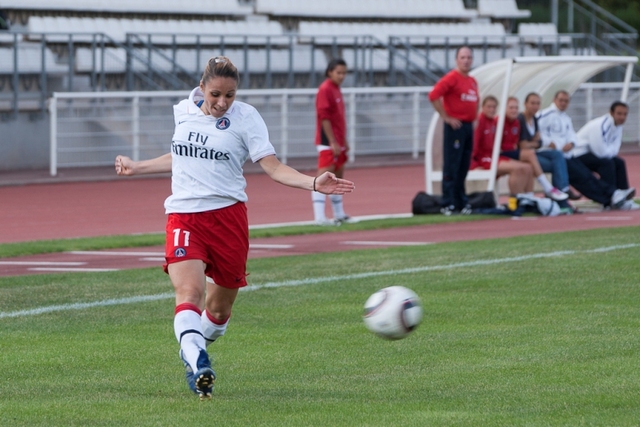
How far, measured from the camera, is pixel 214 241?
21.2 ft

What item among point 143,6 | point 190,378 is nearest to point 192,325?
point 190,378

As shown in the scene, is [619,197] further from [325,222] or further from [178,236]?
[178,236]

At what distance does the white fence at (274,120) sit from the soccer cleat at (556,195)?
10.6 metres

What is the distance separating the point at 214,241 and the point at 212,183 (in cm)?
31

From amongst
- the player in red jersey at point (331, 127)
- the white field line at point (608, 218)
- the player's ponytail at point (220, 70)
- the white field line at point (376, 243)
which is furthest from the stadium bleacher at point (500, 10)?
the player's ponytail at point (220, 70)

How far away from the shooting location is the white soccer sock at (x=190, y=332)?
6.04m

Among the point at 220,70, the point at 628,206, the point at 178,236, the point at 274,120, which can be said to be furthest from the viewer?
the point at 274,120

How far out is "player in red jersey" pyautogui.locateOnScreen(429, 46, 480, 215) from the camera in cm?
1684

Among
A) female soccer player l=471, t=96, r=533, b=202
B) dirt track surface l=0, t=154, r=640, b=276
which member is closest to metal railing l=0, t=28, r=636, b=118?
dirt track surface l=0, t=154, r=640, b=276

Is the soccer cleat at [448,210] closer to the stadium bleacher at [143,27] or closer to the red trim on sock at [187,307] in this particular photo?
the red trim on sock at [187,307]

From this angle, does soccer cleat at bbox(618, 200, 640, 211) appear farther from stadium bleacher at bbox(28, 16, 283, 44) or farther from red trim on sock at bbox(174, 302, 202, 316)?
stadium bleacher at bbox(28, 16, 283, 44)

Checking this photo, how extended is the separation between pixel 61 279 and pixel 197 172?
5056 millimetres

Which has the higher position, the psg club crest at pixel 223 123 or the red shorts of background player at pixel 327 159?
the psg club crest at pixel 223 123

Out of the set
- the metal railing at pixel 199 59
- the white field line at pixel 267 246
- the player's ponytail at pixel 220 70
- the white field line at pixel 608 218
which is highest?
the metal railing at pixel 199 59
